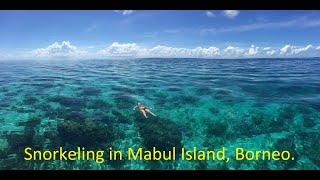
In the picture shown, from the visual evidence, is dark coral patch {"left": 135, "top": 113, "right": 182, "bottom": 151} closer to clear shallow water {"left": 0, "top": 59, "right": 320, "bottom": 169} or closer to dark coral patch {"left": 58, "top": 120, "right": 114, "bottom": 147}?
clear shallow water {"left": 0, "top": 59, "right": 320, "bottom": 169}

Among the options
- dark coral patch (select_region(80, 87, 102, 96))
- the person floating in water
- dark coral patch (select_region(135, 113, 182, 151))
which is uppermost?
dark coral patch (select_region(80, 87, 102, 96))

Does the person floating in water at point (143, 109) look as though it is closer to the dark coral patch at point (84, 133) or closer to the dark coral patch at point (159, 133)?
the dark coral patch at point (159, 133)

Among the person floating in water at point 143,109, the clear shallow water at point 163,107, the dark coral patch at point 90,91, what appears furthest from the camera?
the dark coral patch at point 90,91

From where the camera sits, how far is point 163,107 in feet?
47.3

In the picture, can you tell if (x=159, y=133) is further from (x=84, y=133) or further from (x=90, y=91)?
(x=90, y=91)

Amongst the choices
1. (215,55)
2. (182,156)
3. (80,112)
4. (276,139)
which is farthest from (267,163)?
(80,112)

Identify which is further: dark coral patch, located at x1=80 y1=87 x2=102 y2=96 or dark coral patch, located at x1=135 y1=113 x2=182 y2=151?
dark coral patch, located at x1=80 y1=87 x2=102 y2=96

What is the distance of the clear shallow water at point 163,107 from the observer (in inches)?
443

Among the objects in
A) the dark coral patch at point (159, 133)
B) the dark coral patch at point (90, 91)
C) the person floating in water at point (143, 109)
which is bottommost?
the dark coral patch at point (159, 133)

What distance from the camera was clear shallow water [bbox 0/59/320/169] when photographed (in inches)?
443

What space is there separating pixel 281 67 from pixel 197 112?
19.8 ft

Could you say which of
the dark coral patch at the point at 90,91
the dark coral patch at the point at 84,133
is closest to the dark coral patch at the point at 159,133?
the dark coral patch at the point at 84,133

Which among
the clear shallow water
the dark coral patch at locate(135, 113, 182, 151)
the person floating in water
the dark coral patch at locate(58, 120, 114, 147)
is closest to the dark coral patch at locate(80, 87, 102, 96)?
the clear shallow water
